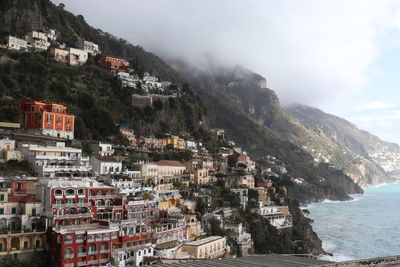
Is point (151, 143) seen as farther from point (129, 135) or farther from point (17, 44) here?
point (17, 44)

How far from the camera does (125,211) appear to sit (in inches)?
1586

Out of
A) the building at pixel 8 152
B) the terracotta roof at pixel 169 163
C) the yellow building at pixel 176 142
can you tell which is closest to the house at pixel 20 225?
the building at pixel 8 152

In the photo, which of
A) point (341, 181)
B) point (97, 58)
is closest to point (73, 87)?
point (97, 58)

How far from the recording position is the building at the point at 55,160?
141 feet

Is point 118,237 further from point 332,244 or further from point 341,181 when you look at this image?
point 341,181

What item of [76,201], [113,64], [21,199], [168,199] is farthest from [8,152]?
[113,64]

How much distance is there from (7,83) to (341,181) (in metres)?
156

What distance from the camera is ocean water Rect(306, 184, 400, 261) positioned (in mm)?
66312

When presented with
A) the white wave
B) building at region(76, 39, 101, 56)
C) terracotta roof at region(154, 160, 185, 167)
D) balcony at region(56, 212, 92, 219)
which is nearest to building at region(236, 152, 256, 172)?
terracotta roof at region(154, 160, 185, 167)

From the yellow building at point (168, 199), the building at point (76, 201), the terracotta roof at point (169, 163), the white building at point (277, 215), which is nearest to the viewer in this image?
the building at point (76, 201)

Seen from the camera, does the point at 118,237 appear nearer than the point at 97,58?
Yes

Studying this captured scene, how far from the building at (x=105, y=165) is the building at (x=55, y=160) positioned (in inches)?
38.9

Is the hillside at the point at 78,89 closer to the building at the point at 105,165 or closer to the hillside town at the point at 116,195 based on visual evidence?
the hillside town at the point at 116,195

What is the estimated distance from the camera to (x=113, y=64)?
89812 millimetres
